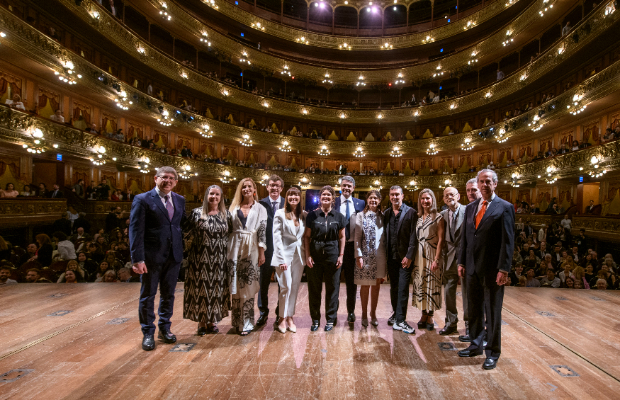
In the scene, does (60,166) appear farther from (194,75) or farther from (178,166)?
(194,75)

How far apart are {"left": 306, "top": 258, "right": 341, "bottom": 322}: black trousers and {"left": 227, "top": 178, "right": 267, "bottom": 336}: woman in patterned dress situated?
660mm

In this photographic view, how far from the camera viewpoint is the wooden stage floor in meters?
2.46

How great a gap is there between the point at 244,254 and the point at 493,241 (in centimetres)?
264

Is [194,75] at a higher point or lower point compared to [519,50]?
lower

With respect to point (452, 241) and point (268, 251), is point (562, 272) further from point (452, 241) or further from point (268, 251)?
point (268, 251)

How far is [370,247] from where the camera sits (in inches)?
149

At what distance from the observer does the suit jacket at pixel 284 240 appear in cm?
357

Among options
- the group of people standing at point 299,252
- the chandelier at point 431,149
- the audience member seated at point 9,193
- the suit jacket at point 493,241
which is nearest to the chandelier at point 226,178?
the audience member seated at point 9,193

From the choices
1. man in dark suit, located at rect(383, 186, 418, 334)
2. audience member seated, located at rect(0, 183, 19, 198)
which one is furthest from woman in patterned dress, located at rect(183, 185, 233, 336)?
audience member seated, located at rect(0, 183, 19, 198)

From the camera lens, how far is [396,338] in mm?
3510

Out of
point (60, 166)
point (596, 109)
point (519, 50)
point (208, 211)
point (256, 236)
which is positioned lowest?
point (256, 236)

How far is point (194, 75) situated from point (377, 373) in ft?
65.3

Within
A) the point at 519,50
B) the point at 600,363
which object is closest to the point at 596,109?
the point at 519,50

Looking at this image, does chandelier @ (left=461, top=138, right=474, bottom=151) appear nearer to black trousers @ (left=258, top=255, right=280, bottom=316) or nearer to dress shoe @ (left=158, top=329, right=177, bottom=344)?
black trousers @ (left=258, top=255, right=280, bottom=316)
